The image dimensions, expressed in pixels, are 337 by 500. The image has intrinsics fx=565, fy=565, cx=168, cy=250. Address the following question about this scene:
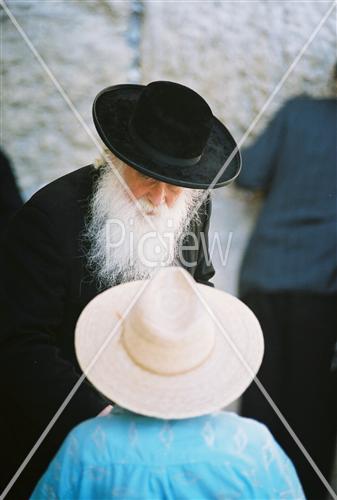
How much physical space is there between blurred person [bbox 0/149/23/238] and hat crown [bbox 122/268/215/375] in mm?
1259

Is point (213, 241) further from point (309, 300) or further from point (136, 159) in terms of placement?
point (136, 159)

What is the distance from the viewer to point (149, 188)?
179cm

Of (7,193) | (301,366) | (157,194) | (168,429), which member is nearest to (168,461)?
(168,429)

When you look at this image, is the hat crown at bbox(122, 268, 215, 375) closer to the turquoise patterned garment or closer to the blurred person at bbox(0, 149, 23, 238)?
the turquoise patterned garment

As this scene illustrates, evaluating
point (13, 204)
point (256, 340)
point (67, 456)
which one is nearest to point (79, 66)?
point (13, 204)

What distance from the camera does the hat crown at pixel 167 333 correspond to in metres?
1.19

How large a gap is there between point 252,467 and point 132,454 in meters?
0.25

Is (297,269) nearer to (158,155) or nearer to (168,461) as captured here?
(158,155)

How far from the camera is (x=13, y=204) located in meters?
2.38

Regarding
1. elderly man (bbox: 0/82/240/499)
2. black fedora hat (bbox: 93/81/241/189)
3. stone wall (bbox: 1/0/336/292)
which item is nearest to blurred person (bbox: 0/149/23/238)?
stone wall (bbox: 1/0/336/292)

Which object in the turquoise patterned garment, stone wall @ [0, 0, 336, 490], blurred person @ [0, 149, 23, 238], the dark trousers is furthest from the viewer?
the dark trousers

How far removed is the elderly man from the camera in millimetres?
1639

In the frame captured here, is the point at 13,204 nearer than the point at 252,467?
No

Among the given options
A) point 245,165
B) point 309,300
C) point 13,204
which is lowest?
point 309,300
